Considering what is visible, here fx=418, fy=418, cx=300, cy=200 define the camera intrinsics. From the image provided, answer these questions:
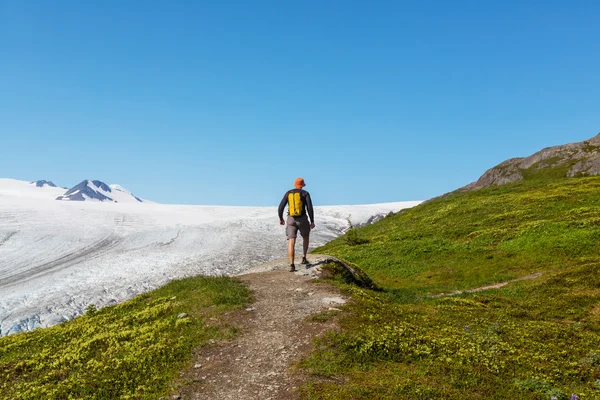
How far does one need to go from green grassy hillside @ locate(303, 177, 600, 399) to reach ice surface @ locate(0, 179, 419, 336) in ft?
51.3

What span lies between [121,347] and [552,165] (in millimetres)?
93955

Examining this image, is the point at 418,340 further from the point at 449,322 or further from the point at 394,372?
the point at 449,322

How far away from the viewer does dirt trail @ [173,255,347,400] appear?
8.68m

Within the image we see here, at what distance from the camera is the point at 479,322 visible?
13680mm

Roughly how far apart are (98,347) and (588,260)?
24815mm

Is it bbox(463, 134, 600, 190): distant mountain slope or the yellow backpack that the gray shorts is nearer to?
the yellow backpack

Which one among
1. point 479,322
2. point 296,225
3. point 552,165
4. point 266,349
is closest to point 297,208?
point 296,225

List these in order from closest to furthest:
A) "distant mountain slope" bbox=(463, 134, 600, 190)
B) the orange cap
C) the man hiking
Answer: the man hiking
the orange cap
"distant mountain slope" bbox=(463, 134, 600, 190)

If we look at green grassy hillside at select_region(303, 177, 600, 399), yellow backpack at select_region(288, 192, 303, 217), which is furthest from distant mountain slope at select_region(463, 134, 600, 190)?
yellow backpack at select_region(288, 192, 303, 217)

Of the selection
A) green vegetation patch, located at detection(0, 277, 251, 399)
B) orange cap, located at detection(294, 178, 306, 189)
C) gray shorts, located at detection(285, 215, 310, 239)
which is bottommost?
green vegetation patch, located at detection(0, 277, 251, 399)

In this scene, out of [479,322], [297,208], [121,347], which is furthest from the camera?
[297,208]

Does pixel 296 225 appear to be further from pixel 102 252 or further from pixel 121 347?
pixel 102 252

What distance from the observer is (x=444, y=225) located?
145ft

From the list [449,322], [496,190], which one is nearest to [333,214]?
[496,190]
